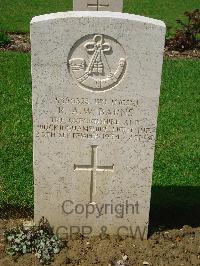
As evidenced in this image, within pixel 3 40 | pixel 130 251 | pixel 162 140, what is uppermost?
pixel 3 40

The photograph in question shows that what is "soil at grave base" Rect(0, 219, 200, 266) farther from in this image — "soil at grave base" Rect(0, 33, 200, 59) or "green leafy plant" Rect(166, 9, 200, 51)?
"green leafy plant" Rect(166, 9, 200, 51)

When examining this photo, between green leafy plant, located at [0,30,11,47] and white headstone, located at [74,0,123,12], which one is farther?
green leafy plant, located at [0,30,11,47]

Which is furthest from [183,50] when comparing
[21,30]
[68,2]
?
[68,2]

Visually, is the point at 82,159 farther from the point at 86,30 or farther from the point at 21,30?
the point at 21,30

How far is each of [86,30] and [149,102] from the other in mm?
785

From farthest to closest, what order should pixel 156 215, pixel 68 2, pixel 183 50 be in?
pixel 68 2, pixel 183 50, pixel 156 215

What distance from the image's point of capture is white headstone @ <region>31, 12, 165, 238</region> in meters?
3.86

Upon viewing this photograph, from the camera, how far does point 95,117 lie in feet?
13.6

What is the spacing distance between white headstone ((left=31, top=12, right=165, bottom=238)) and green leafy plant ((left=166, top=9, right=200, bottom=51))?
868 centimetres

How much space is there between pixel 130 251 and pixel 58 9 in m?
13.4

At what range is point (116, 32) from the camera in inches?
152

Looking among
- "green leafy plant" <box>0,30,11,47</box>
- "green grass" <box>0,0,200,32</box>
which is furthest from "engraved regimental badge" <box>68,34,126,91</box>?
"green grass" <box>0,0,200,32</box>

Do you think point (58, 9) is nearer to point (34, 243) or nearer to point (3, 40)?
point (3, 40)

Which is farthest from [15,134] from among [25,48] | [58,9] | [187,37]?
[58,9]
